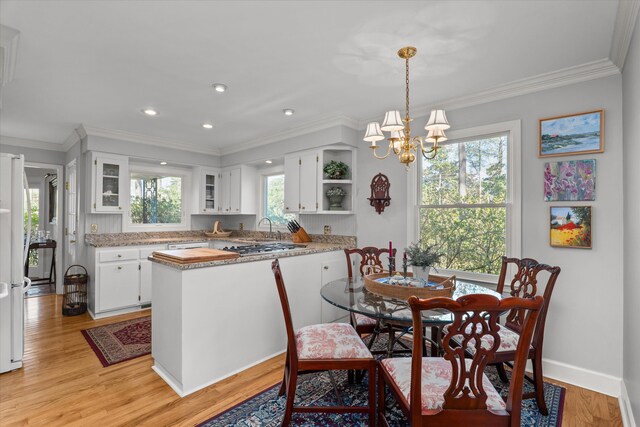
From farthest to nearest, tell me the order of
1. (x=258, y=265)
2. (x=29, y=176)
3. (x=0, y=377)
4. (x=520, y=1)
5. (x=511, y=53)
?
(x=29, y=176) → (x=258, y=265) → (x=0, y=377) → (x=511, y=53) → (x=520, y=1)

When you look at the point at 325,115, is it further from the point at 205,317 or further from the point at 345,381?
the point at 345,381

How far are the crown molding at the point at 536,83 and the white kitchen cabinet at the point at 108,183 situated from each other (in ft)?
13.1

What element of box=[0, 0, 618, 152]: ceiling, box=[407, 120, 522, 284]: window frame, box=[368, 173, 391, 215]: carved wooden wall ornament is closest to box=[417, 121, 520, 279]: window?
box=[407, 120, 522, 284]: window frame

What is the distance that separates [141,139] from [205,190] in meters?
1.23

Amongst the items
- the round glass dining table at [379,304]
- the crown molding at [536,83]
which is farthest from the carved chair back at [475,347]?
the crown molding at [536,83]

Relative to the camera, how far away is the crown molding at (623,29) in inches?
66.0

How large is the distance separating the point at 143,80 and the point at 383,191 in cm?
252

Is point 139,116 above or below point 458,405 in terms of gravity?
above

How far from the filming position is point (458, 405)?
137 cm

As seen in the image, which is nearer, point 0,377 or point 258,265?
point 0,377

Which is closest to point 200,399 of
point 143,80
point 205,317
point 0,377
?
point 205,317

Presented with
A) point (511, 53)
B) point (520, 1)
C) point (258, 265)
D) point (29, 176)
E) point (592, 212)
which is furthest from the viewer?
point (29, 176)

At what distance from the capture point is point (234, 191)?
207 inches

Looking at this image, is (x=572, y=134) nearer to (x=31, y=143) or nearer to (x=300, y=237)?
(x=300, y=237)
